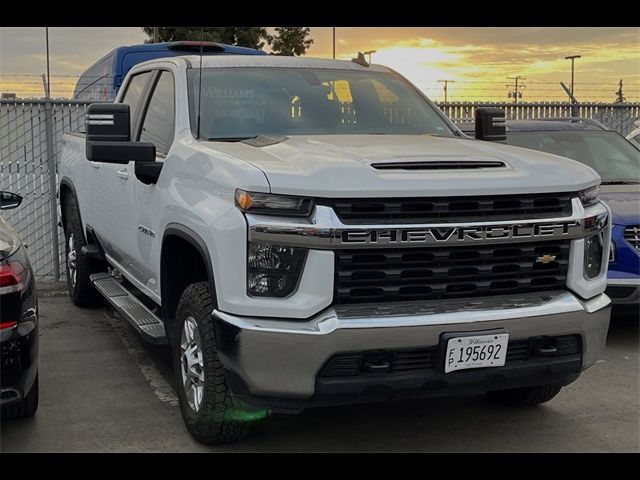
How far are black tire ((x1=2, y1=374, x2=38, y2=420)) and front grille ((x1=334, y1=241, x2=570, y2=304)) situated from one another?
192cm

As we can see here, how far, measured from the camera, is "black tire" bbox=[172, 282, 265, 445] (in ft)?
11.8

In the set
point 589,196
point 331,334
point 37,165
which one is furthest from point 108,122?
point 37,165

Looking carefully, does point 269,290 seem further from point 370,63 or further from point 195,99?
point 370,63

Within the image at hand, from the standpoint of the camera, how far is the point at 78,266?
693 centimetres

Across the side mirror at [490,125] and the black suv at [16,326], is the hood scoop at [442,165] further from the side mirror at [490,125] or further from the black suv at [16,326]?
the black suv at [16,326]

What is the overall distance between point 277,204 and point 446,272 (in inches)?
32.4

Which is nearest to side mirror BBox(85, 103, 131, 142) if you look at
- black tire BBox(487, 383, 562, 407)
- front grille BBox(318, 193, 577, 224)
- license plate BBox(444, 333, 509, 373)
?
front grille BBox(318, 193, 577, 224)

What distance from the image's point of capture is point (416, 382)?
334 centimetres

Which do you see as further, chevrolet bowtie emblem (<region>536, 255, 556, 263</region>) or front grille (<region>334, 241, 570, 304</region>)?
chevrolet bowtie emblem (<region>536, 255, 556, 263</region>)

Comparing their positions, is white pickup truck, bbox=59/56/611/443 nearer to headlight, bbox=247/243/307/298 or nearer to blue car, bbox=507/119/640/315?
headlight, bbox=247/243/307/298

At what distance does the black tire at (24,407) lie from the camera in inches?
164

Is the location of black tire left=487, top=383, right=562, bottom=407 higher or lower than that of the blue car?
lower

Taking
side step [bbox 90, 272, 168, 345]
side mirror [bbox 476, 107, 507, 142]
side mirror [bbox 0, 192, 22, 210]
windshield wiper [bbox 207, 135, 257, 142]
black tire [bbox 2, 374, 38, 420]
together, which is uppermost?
side mirror [bbox 476, 107, 507, 142]

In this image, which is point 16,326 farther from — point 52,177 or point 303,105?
point 52,177
